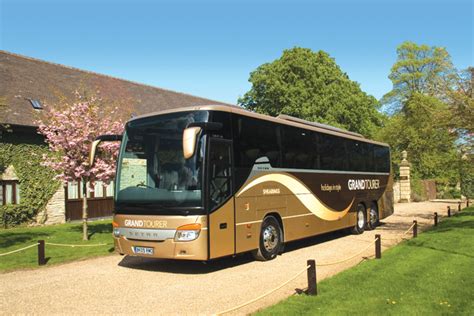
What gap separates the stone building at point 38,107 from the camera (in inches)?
822

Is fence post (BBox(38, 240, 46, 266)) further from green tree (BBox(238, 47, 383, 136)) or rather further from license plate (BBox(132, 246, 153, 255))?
green tree (BBox(238, 47, 383, 136))

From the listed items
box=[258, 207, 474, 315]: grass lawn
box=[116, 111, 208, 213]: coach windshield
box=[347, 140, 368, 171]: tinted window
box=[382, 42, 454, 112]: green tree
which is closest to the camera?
box=[258, 207, 474, 315]: grass lawn

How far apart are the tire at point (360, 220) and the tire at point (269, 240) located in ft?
19.3

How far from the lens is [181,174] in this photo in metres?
8.86

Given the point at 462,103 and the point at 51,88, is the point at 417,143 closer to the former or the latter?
the point at 462,103

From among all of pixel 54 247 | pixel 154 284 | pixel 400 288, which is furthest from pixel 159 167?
pixel 54 247

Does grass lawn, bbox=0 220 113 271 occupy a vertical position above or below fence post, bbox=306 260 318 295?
below

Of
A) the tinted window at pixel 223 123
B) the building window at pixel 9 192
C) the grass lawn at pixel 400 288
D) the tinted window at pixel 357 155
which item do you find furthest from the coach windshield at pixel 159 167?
the building window at pixel 9 192

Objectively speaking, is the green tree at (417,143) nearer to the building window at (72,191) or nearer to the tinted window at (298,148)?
the building window at (72,191)

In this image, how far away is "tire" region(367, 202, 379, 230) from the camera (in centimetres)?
1756

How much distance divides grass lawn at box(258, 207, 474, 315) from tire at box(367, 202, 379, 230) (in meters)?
5.92

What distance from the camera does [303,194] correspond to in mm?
12445

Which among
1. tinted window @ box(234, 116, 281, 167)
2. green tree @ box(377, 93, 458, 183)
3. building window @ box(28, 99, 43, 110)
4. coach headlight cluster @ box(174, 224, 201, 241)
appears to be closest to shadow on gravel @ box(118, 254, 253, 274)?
coach headlight cluster @ box(174, 224, 201, 241)

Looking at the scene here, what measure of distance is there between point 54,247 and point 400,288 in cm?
1029
